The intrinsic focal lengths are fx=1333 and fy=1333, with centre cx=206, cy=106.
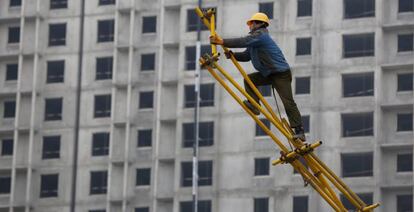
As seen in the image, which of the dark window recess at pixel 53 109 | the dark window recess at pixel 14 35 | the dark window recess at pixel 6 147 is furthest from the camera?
the dark window recess at pixel 14 35

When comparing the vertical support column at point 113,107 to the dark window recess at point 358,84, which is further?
the vertical support column at point 113,107

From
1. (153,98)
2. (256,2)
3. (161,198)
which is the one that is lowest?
(161,198)

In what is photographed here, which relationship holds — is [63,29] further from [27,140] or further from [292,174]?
[292,174]

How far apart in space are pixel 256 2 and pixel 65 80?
25.1 m

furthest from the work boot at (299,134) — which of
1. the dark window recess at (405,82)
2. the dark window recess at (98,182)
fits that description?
the dark window recess at (98,182)

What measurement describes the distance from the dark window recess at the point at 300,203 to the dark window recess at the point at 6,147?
35.5 m

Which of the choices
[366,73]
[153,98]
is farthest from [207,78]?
[366,73]

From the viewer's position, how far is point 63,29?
153500 mm

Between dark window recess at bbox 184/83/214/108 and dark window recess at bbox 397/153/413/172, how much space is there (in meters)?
21.6

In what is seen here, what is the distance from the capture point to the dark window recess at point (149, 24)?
15025 centimetres

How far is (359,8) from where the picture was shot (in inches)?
5487

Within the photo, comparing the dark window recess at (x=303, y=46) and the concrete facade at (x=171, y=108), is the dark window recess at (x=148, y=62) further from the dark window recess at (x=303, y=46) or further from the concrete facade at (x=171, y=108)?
the dark window recess at (x=303, y=46)

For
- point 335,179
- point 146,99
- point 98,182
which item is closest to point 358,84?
point 146,99

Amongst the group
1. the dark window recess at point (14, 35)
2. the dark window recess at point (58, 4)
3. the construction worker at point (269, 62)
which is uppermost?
the dark window recess at point (58, 4)
